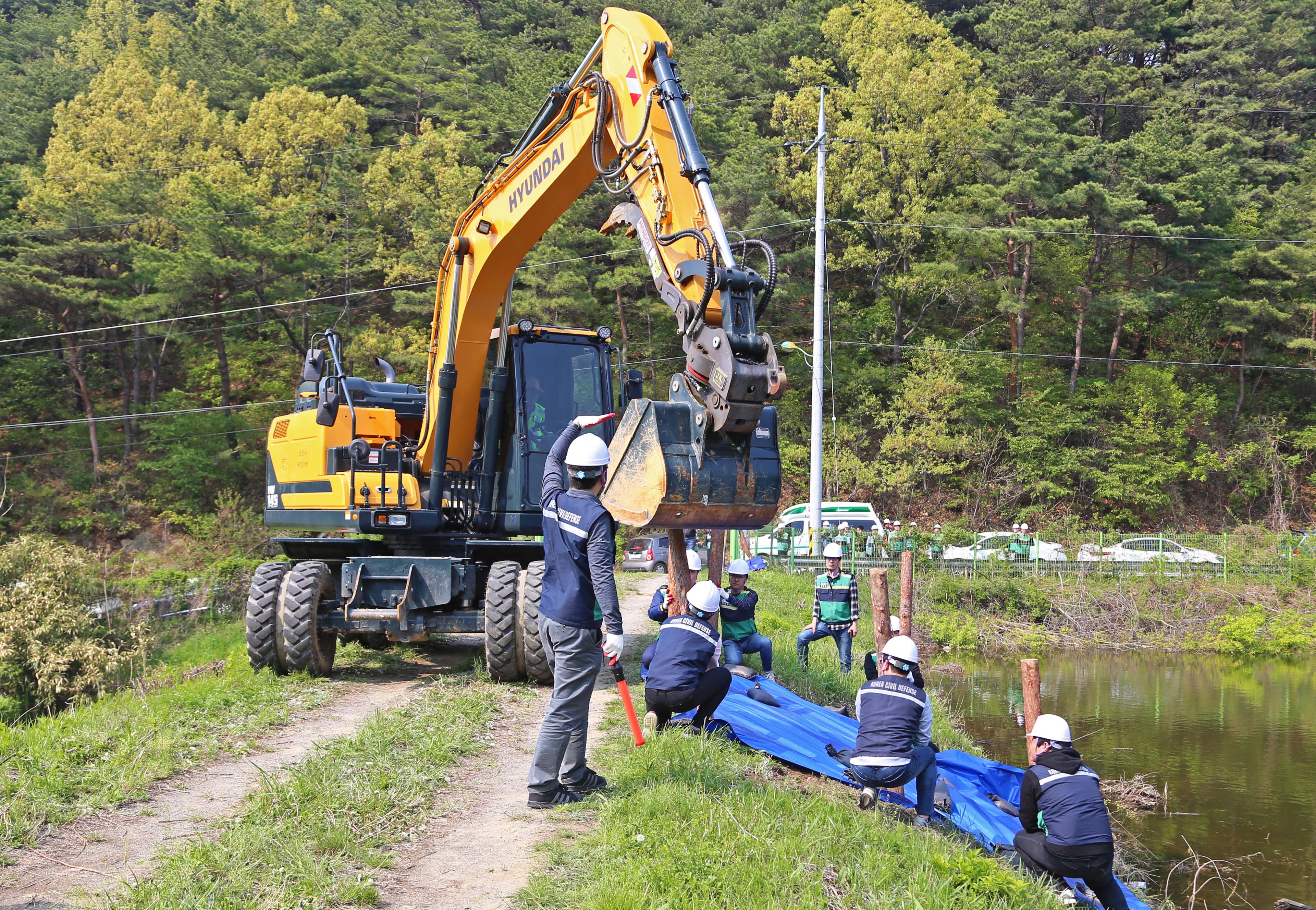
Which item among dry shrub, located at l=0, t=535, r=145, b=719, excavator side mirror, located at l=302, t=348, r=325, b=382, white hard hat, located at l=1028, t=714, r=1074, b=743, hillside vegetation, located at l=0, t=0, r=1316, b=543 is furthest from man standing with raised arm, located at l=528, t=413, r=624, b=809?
hillside vegetation, located at l=0, t=0, r=1316, b=543

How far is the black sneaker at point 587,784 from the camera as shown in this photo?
560 centimetres

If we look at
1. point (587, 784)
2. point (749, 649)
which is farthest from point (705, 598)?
point (749, 649)

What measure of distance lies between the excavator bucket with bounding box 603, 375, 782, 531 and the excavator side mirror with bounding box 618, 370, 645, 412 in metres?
3.65

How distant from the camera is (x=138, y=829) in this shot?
5078 mm

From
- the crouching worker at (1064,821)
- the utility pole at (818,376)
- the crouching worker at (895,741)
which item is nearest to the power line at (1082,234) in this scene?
the utility pole at (818,376)

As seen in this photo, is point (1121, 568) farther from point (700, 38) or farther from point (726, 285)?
point (700, 38)

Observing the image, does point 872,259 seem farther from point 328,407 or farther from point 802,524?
point 328,407

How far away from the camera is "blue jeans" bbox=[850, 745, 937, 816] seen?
6461mm

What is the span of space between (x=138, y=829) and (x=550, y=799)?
2.18 m

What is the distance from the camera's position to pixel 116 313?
33250 millimetres

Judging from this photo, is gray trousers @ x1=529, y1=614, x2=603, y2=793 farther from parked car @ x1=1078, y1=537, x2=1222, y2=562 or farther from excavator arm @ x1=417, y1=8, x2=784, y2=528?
parked car @ x1=1078, y1=537, x2=1222, y2=562

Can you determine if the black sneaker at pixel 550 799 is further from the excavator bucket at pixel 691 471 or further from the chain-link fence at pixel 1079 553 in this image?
the chain-link fence at pixel 1079 553

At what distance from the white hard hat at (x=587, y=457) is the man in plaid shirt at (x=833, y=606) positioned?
5.89 meters

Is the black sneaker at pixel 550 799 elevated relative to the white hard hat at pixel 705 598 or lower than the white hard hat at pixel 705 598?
lower
